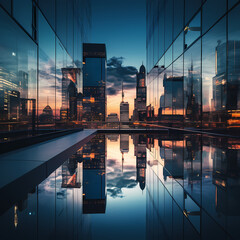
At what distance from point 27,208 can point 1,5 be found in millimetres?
5264

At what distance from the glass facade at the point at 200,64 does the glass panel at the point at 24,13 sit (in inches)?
296

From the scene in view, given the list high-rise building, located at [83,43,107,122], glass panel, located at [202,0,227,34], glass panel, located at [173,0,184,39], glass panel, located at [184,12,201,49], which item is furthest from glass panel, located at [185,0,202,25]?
high-rise building, located at [83,43,107,122]

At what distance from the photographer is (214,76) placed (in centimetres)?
755

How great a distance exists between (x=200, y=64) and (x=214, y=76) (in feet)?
4.00

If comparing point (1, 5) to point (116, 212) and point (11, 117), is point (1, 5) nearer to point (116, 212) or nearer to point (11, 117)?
point (11, 117)

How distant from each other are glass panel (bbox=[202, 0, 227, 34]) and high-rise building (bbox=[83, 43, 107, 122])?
143 m

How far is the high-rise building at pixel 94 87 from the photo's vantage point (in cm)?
15138

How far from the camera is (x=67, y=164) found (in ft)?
16.1

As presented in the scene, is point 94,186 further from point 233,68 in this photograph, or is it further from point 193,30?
point 193,30

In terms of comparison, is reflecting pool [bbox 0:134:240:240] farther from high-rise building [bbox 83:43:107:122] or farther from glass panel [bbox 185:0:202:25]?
high-rise building [bbox 83:43:107:122]

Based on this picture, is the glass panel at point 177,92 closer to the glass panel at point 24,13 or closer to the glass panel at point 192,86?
the glass panel at point 192,86

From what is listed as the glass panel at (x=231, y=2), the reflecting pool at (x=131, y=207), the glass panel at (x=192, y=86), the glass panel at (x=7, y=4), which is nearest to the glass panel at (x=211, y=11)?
the glass panel at (x=231, y=2)

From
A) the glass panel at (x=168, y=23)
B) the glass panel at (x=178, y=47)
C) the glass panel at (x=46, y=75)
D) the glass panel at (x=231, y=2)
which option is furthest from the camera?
the glass panel at (x=168, y=23)

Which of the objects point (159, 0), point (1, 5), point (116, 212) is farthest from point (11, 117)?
point (159, 0)
